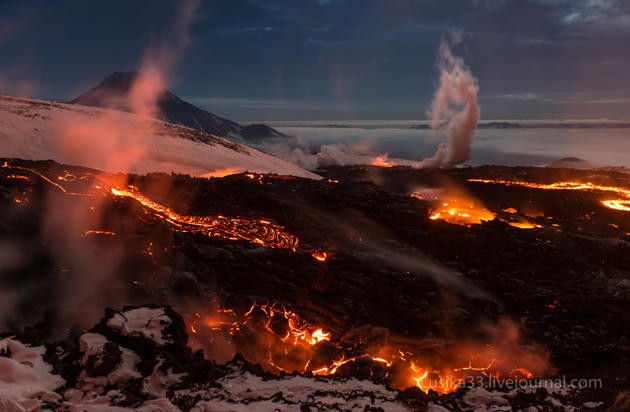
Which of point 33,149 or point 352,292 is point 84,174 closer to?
Result: point 33,149

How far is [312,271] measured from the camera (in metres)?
15.4

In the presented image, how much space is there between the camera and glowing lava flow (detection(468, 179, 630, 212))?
106 ft

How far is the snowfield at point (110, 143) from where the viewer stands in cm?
2303

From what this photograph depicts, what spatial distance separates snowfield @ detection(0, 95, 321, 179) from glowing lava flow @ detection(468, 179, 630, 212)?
24.8 meters

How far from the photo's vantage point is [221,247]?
16.0 meters

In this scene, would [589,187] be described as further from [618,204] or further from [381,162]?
[381,162]

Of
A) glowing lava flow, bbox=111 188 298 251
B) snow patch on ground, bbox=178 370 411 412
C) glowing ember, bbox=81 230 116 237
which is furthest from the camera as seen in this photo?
glowing lava flow, bbox=111 188 298 251

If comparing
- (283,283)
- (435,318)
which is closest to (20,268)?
(283,283)

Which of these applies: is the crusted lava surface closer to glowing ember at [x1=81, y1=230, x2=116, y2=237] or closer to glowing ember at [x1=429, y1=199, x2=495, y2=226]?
glowing ember at [x1=81, y1=230, x2=116, y2=237]

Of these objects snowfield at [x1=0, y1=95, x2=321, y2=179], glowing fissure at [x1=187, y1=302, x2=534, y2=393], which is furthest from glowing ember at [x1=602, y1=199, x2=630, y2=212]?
snowfield at [x1=0, y1=95, x2=321, y2=179]

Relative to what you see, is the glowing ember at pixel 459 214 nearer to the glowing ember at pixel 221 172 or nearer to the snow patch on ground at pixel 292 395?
the glowing ember at pixel 221 172

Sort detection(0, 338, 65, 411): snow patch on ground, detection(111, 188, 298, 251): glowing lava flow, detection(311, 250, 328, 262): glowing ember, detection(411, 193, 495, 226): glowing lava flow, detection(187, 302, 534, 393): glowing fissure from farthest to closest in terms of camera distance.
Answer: detection(411, 193, 495, 226): glowing lava flow → detection(111, 188, 298, 251): glowing lava flow → detection(311, 250, 328, 262): glowing ember → detection(187, 302, 534, 393): glowing fissure → detection(0, 338, 65, 411): snow patch on ground

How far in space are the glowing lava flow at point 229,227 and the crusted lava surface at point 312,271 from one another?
0.39 feet

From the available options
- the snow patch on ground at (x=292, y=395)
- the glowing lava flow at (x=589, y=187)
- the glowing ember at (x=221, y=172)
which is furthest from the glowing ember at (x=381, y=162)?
the snow patch on ground at (x=292, y=395)
